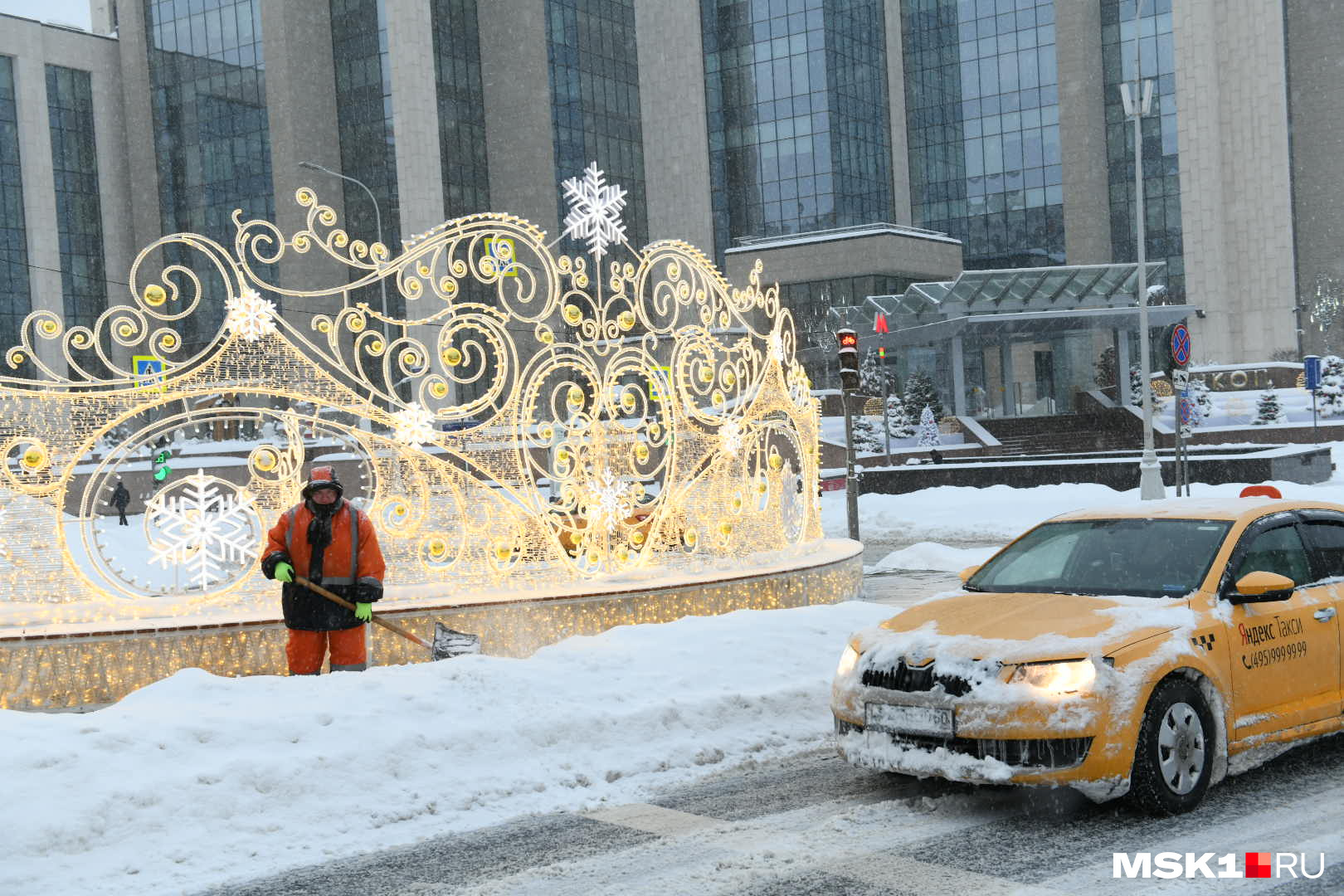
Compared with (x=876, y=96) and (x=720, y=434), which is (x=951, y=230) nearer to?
(x=876, y=96)

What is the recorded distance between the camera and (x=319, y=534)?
25.4 feet

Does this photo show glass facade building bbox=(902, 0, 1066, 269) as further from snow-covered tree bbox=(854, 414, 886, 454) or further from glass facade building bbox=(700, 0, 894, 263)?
snow-covered tree bbox=(854, 414, 886, 454)

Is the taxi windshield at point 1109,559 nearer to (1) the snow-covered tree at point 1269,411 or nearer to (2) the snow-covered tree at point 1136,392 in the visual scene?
(1) the snow-covered tree at point 1269,411

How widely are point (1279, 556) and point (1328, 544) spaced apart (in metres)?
0.48

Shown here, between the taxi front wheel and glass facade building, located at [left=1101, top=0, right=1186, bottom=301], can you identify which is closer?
the taxi front wheel

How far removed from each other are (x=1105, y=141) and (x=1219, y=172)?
632cm

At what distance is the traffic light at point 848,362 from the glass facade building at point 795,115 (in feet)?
171

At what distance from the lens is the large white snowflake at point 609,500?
416 inches

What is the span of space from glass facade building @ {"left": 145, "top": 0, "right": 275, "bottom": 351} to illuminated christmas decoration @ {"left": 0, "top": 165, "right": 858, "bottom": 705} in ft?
188

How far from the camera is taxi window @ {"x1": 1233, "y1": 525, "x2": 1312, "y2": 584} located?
6.27 m

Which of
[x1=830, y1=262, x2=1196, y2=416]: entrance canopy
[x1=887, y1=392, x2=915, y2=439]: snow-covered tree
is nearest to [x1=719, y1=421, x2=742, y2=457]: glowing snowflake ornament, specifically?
[x1=830, y1=262, x2=1196, y2=416]: entrance canopy

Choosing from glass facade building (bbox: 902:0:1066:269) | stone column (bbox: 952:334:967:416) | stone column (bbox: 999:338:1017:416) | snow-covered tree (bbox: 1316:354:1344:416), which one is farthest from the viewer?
glass facade building (bbox: 902:0:1066:269)

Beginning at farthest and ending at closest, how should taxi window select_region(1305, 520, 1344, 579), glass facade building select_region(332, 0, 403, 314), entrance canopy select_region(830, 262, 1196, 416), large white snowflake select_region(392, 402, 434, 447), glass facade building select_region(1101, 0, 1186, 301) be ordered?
glass facade building select_region(1101, 0, 1186, 301) → glass facade building select_region(332, 0, 403, 314) → entrance canopy select_region(830, 262, 1196, 416) → large white snowflake select_region(392, 402, 434, 447) → taxi window select_region(1305, 520, 1344, 579)

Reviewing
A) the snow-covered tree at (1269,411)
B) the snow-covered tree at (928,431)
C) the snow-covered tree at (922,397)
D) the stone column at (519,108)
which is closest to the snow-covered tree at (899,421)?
the snow-covered tree at (922,397)
